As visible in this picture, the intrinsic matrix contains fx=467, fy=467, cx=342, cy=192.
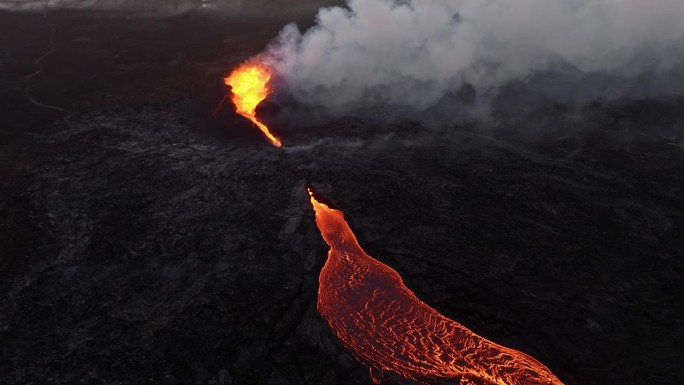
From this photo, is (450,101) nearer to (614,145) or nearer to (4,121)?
(614,145)

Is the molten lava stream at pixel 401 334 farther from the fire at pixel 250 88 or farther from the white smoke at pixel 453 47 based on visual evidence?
the white smoke at pixel 453 47

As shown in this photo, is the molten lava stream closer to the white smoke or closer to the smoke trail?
the white smoke

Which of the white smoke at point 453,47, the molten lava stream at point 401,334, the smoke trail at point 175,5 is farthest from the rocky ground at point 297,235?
the smoke trail at point 175,5

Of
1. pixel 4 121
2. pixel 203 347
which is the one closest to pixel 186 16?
pixel 4 121

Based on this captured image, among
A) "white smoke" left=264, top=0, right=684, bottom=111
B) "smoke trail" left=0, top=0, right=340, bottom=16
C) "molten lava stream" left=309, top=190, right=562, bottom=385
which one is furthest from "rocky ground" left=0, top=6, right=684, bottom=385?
"smoke trail" left=0, top=0, right=340, bottom=16

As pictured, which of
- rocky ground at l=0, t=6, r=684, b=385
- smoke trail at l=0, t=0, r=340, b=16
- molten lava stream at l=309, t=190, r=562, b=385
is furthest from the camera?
smoke trail at l=0, t=0, r=340, b=16

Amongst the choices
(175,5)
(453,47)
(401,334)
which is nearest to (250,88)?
(453,47)
